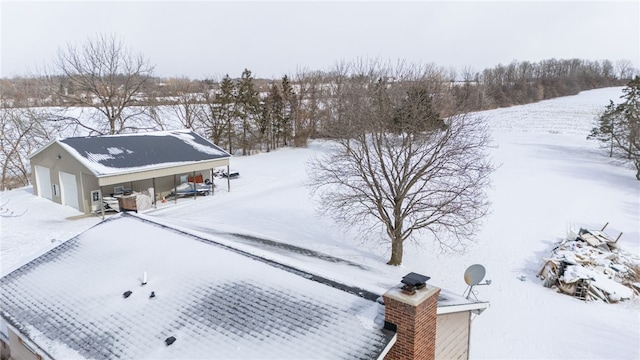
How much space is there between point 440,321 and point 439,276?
8.91 metres

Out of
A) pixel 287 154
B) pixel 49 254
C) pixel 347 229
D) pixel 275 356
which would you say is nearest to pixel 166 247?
pixel 49 254

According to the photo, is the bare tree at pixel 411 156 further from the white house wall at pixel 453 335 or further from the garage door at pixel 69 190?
the garage door at pixel 69 190

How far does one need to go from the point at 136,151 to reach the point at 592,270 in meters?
23.9

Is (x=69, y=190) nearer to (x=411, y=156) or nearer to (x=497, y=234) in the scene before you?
(x=411, y=156)

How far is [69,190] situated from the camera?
923 inches

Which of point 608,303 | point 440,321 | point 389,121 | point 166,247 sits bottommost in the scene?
point 608,303

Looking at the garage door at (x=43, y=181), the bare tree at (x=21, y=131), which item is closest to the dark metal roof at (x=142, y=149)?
the garage door at (x=43, y=181)

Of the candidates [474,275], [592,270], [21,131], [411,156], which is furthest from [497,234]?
[21,131]

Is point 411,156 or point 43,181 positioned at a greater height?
point 411,156

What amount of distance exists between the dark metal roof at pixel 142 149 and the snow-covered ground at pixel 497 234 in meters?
2.86

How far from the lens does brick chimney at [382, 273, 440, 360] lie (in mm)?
6801

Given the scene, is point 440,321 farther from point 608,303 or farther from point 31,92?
point 31,92

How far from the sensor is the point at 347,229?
21172 millimetres

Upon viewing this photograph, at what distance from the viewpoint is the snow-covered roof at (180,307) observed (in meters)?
6.90
